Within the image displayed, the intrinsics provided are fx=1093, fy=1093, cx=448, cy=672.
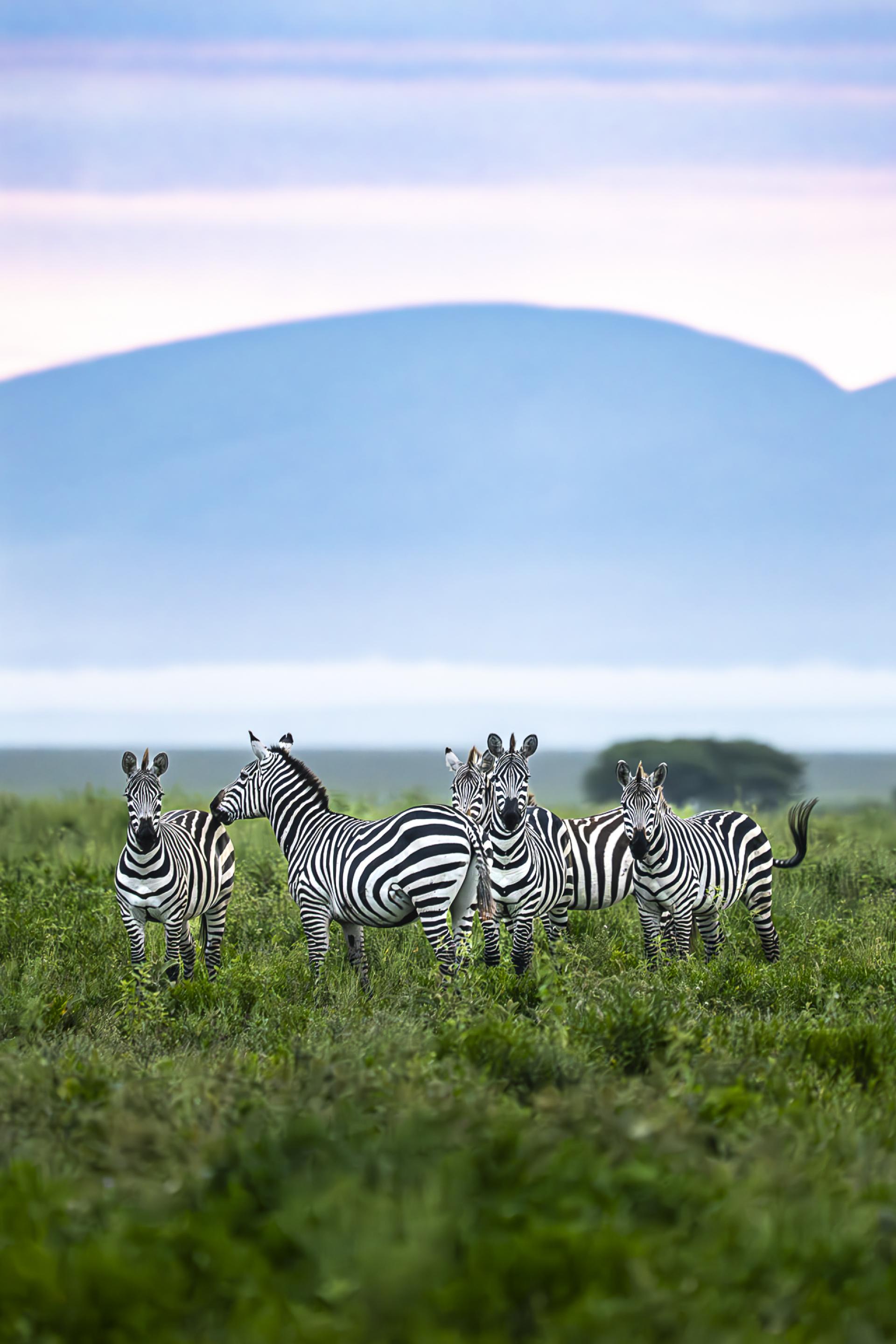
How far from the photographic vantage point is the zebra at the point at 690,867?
31.4ft

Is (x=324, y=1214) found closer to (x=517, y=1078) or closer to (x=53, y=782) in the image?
(x=517, y=1078)

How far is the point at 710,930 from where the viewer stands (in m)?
10.5

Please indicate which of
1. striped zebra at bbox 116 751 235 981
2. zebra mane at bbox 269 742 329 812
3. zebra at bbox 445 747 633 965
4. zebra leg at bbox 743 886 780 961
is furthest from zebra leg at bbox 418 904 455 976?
zebra leg at bbox 743 886 780 961

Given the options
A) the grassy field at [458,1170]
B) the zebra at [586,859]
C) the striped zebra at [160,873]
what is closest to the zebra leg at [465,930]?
the grassy field at [458,1170]

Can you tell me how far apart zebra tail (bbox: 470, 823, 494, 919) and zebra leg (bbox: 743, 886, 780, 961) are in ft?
9.39

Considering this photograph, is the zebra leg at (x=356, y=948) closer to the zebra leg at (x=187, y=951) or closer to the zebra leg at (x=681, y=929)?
the zebra leg at (x=187, y=951)

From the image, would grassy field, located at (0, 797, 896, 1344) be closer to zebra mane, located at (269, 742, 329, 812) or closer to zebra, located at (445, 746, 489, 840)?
zebra, located at (445, 746, 489, 840)

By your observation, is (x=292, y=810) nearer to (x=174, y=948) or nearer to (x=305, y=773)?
(x=305, y=773)

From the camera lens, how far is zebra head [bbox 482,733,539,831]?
9.02 meters

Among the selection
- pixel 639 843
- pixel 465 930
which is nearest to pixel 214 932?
pixel 465 930

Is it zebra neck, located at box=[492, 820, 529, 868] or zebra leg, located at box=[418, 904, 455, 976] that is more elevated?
zebra neck, located at box=[492, 820, 529, 868]

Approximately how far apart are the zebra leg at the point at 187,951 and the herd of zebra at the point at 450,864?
0.01m

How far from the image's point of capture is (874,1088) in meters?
5.84

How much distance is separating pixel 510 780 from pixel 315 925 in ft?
6.80
